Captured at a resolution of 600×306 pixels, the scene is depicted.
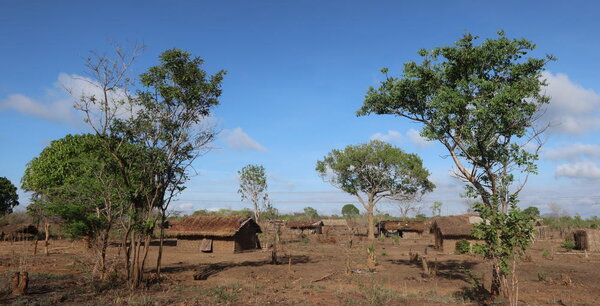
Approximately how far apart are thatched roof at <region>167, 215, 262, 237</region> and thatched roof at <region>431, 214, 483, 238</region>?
16.1m

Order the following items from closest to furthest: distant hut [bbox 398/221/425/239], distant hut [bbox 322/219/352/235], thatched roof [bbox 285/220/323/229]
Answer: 1. distant hut [bbox 398/221/425/239]
2. thatched roof [bbox 285/220/323/229]
3. distant hut [bbox 322/219/352/235]

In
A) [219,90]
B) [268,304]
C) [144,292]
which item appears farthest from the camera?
[219,90]

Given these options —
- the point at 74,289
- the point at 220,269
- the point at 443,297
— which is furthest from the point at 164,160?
the point at 443,297

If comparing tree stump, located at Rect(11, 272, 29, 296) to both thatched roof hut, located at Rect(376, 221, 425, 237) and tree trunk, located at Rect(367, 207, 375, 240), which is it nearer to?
tree trunk, located at Rect(367, 207, 375, 240)

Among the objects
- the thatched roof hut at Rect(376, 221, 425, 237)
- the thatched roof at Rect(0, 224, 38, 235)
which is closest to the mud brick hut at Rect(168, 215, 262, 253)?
the thatched roof at Rect(0, 224, 38, 235)

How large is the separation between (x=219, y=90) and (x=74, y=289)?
9257mm

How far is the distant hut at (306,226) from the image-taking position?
2390 inches

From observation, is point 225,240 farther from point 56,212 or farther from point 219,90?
point 219,90

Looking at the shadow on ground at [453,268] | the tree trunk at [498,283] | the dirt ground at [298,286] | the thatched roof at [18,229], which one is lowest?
the shadow on ground at [453,268]

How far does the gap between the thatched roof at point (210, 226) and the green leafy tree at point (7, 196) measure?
97.0ft

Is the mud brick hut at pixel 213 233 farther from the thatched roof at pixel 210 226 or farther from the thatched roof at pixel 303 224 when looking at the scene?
the thatched roof at pixel 303 224

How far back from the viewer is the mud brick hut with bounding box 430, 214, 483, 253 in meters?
30.5

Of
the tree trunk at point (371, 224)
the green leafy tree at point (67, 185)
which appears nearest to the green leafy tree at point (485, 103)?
the green leafy tree at point (67, 185)

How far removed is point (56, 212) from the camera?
22.4m
